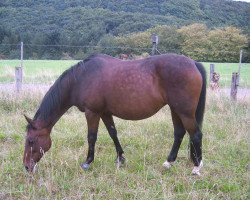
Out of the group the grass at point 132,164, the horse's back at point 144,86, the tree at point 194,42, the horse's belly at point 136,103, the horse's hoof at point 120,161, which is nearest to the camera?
the grass at point 132,164

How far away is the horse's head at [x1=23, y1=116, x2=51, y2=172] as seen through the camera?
3737mm

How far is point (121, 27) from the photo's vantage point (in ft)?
96.5

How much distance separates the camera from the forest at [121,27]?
22984 millimetres

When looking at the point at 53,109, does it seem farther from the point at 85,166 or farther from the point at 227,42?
the point at 227,42

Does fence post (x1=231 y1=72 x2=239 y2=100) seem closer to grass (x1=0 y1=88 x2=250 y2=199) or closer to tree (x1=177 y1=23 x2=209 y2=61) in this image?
grass (x1=0 y1=88 x2=250 y2=199)

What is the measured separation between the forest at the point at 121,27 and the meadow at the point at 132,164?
569 inches

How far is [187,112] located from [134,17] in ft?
95.2

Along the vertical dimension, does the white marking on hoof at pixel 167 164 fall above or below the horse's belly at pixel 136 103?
below

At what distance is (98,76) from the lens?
3961 mm

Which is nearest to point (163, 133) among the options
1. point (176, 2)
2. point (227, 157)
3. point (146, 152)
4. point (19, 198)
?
point (146, 152)

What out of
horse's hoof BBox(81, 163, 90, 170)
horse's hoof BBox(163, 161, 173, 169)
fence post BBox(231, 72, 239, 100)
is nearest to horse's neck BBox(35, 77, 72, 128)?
horse's hoof BBox(81, 163, 90, 170)

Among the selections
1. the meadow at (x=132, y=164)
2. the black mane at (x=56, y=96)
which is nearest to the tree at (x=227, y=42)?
the meadow at (x=132, y=164)

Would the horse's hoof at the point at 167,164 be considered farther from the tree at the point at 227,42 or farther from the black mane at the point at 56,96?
the tree at the point at 227,42

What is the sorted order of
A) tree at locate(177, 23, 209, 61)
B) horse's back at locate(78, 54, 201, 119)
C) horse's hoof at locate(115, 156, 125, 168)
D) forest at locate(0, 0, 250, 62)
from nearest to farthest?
horse's back at locate(78, 54, 201, 119) < horse's hoof at locate(115, 156, 125, 168) < tree at locate(177, 23, 209, 61) < forest at locate(0, 0, 250, 62)
